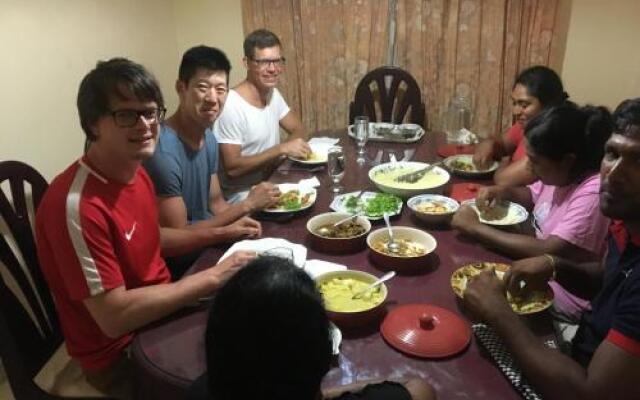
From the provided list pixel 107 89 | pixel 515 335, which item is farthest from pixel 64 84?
pixel 515 335

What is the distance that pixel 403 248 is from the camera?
5.20 feet

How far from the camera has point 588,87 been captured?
3.56 m

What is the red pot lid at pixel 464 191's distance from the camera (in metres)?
2.02

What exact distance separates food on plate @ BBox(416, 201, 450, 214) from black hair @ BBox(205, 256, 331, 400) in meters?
1.11

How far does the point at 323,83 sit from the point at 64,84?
1870 millimetres

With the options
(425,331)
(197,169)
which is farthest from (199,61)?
(425,331)

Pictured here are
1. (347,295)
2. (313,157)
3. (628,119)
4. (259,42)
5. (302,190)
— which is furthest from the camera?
(259,42)

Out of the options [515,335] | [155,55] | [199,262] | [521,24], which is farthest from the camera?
[155,55]

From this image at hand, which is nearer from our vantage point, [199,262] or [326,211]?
[199,262]

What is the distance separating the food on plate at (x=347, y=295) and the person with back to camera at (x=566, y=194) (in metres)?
0.50

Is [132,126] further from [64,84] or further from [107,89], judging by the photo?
[64,84]

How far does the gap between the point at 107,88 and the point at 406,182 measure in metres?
1.22

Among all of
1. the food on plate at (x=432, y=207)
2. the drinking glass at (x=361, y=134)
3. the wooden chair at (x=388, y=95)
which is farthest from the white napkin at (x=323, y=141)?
the food on plate at (x=432, y=207)

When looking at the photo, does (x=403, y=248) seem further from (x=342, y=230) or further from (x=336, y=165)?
(x=336, y=165)
